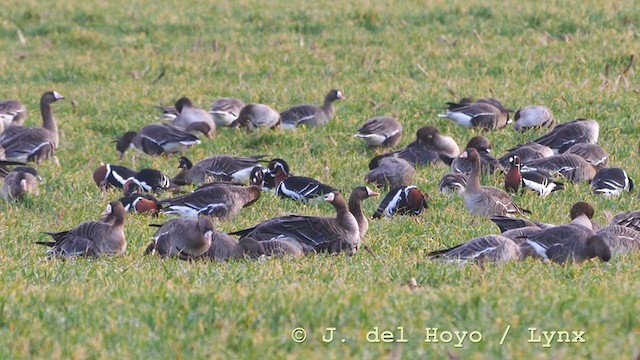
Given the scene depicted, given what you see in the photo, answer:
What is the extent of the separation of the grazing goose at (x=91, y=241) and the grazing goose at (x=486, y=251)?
2747 millimetres

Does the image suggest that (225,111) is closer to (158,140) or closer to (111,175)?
(158,140)

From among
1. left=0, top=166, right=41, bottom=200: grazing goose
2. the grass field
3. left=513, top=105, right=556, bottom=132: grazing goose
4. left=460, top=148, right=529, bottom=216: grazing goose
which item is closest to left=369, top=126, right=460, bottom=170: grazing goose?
the grass field

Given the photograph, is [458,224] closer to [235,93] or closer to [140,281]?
[140,281]

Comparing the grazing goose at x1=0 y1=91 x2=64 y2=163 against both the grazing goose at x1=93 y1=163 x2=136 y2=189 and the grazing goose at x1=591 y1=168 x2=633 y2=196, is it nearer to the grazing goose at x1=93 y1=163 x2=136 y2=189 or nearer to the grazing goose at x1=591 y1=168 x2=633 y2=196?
the grazing goose at x1=93 y1=163 x2=136 y2=189

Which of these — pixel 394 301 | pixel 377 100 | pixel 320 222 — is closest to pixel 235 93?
pixel 377 100

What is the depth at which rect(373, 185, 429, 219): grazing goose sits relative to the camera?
11.7 m

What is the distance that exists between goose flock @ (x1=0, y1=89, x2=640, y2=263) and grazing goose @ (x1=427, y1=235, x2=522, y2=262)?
0.01m

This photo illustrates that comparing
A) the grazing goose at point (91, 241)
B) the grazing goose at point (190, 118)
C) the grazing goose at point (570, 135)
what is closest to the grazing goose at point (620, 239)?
the grazing goose at point (91, 241)

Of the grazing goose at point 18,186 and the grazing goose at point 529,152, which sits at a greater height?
the grazing goose at point 18,186

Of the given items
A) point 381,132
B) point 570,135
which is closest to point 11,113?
point 381,132

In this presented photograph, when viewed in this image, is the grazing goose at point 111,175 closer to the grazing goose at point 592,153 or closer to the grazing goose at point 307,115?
the grazing goose at point 307,115

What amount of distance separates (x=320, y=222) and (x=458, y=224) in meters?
1.82

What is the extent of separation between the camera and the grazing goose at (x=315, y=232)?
995cm

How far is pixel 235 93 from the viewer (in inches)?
782
